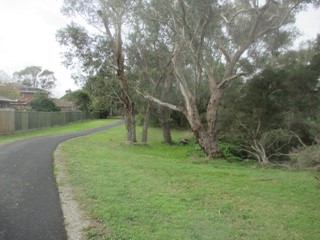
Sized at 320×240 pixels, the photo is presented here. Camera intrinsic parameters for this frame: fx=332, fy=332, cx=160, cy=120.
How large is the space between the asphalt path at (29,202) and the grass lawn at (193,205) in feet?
1.86

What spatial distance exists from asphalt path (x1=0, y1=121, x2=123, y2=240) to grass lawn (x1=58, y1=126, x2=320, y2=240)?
1.86 feet

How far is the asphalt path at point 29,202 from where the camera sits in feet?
16.6

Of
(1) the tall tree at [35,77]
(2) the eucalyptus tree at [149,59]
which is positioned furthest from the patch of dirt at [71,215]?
(1) the tall tree at [35,77]

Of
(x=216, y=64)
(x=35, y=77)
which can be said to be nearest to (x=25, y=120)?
(x=216, y=64)

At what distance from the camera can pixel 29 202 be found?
6.56 meters

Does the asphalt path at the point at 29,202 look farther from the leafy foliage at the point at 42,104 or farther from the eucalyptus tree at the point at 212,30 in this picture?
the leafy foliage at the point at 42,104

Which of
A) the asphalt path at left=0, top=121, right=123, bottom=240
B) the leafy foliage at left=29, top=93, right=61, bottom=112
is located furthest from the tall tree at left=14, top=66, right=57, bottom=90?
the asphalt path at left=0, top=121, right=123, bottom=240

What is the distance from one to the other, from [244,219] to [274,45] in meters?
21.6

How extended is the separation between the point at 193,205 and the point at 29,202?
324 cm

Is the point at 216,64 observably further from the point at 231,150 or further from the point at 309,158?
the point at 309,158

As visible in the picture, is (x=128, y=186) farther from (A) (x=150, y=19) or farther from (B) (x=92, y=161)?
(A) (x=150, y=19)

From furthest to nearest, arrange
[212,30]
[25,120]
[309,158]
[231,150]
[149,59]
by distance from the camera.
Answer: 1. [25,120]
2. [149,59]
3. [231,150]
4. [212,30]
5. [309,158]

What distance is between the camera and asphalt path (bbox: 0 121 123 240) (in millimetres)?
5051

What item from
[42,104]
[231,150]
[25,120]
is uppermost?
[42,104]
